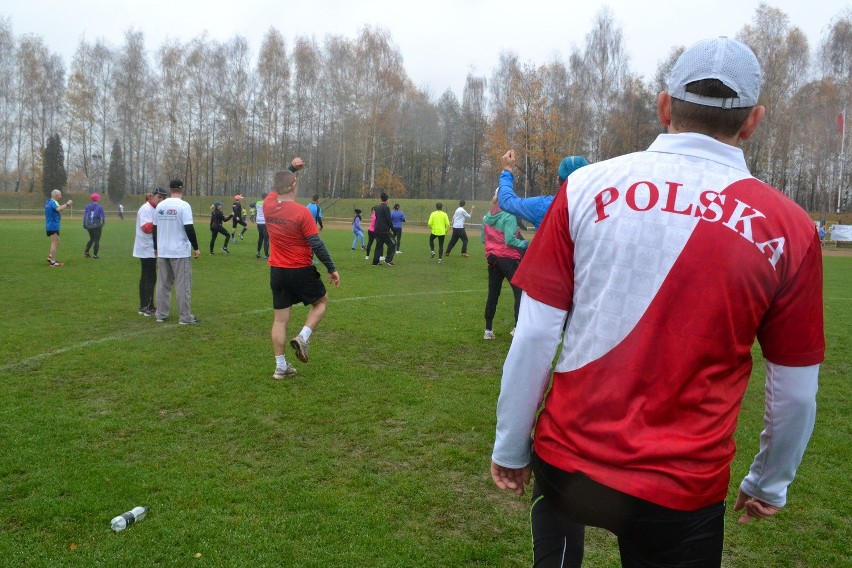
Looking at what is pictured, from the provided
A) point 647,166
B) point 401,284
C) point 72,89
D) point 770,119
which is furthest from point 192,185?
point 647,166

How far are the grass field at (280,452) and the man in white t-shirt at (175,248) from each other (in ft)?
1.56

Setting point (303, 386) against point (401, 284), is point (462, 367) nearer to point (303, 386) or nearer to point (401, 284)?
point (303, 386)

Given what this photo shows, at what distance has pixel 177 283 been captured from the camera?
9523 millimetres

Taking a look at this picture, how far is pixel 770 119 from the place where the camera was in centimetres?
4559

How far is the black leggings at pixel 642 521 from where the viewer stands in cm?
160

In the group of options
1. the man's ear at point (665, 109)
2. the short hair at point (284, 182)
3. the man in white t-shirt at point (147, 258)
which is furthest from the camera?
the man in white t-shirt at point (147, 258)

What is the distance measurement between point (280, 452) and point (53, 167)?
63.3 meters

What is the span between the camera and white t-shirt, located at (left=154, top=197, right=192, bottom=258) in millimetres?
9281

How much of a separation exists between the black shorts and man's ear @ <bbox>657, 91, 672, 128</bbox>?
17.8ft

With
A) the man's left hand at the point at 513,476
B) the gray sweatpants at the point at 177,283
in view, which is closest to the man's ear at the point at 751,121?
the man's left hand at the point at 513,476

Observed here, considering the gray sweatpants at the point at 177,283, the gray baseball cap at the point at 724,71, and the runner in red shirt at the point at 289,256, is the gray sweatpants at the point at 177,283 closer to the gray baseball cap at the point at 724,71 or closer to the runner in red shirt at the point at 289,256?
the runner in red shirt at the point at 289,256

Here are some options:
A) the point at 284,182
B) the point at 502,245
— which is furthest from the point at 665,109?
the point at 502,245

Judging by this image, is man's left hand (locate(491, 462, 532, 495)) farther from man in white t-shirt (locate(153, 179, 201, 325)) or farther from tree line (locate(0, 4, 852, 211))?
tree line (locate(0, 4, 852, 211))

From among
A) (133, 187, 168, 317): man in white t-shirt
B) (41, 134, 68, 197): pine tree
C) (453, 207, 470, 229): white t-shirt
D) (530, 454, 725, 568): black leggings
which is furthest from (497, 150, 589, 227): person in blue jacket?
(41, 134, 68, 197): pine tree
